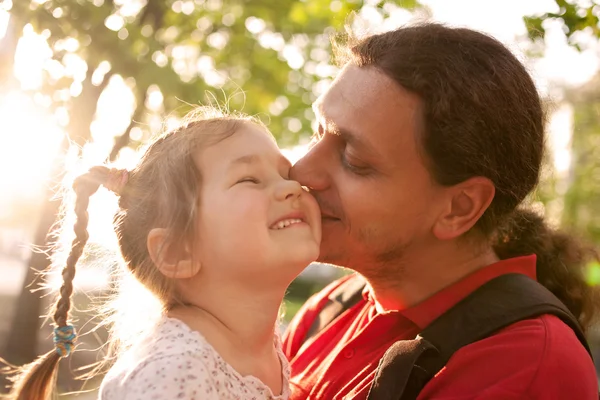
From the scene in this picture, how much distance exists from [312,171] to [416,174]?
1.32ft

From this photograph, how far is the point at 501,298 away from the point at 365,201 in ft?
2.20

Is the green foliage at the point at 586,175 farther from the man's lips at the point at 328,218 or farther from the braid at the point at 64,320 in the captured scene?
the braid at the point at 64,320

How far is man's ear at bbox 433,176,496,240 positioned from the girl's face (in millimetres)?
529

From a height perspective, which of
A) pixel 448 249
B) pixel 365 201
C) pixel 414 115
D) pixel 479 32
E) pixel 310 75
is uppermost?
pixel 479 32

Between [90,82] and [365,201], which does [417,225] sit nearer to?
[365,201]

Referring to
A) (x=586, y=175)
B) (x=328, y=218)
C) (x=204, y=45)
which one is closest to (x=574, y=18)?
(x=328, y=218)

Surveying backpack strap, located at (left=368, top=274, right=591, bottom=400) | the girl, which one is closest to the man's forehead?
the girl

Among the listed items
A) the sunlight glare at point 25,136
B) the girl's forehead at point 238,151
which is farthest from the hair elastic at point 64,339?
the sunlight glare at point 25,136

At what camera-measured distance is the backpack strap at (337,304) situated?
3094 millimetres

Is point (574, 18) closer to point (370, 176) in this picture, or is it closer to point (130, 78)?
point (370, 176)

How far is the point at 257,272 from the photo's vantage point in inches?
95.6

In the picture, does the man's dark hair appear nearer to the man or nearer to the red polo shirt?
the man

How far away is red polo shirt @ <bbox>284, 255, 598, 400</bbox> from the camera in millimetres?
2094

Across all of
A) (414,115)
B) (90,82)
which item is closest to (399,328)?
(414,115)
